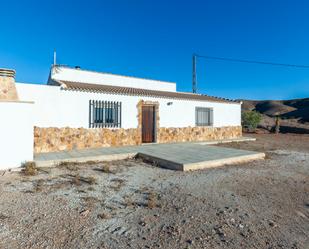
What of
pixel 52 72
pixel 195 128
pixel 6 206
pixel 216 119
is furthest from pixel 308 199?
pixel 52 72

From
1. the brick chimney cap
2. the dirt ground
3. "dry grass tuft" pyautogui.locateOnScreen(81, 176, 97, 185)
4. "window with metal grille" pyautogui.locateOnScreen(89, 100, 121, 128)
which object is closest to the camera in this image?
the dirt ground

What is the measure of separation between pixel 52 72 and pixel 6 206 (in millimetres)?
11475

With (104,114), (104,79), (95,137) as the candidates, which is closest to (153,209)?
(95,137)

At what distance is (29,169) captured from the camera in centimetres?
737

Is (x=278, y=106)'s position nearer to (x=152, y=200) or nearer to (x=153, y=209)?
(x=152, y=200)

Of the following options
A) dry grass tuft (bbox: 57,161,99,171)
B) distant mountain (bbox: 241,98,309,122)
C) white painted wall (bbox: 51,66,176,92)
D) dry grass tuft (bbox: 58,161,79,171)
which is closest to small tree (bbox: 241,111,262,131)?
white painted wall (bbox: 51,66,176,92)

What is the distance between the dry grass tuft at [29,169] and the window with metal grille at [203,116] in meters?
10.5

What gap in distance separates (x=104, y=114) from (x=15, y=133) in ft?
15.9

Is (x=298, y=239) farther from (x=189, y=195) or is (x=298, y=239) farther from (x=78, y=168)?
(x=78, y=168)

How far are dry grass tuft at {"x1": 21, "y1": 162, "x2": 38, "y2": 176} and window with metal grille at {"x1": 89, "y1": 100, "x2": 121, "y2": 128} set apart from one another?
13.6 feet

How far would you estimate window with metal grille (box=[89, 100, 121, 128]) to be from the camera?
38.4ft

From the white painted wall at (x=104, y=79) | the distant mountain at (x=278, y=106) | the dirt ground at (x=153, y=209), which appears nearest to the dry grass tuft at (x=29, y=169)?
the dirt ground at (x=153, y=209)

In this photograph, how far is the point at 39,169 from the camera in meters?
7.79

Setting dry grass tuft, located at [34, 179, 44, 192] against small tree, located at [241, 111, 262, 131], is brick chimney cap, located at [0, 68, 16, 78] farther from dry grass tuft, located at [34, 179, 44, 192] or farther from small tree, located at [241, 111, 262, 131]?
small tree, located at [241, 111, 262, 131]
